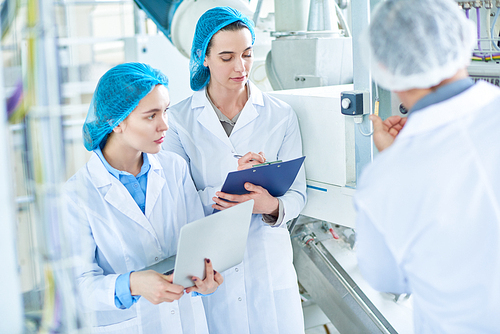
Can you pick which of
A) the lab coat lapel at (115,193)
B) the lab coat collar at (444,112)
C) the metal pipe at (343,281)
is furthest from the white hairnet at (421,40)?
the metal pipe at (343,281)

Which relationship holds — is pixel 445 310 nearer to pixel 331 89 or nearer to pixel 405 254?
pixel 405 254

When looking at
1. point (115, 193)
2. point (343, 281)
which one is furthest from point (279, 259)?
point (115, 193)

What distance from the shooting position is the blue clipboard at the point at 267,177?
1196mm

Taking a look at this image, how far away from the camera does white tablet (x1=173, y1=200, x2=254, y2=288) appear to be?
100cm

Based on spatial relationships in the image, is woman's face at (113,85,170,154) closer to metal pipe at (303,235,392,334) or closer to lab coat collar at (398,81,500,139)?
lab coat collar at (398,81,500,139)

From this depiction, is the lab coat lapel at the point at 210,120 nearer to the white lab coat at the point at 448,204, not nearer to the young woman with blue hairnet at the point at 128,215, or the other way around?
the young woman with blue hairnet at the point at 128,215

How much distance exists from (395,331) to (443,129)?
108 cm

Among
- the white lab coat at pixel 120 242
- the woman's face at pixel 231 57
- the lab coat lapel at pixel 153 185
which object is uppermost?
the woman's face at pixel 231 57

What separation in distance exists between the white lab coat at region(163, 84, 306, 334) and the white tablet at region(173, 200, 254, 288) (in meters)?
0.22

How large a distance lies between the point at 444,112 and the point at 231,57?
783 millimetres

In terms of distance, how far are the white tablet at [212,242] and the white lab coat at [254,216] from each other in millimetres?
219

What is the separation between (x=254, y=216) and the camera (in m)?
1.43

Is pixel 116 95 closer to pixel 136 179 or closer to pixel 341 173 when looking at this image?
pixel 136 179

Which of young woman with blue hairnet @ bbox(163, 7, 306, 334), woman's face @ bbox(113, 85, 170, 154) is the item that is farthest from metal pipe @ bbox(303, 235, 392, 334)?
woman's face @ bbox(113, 85, 170, 154)
